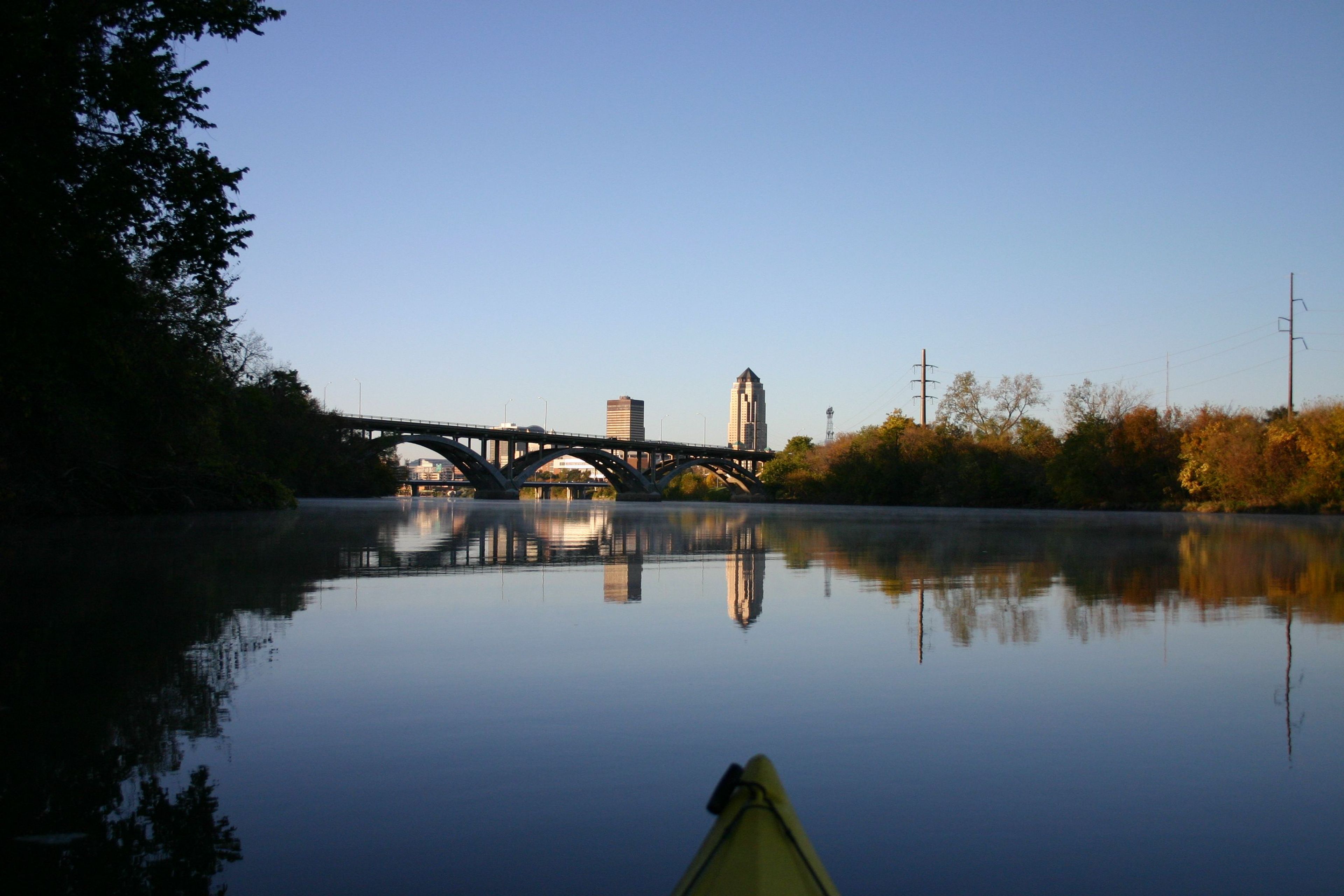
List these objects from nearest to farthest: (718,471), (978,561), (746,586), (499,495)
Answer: (746,586) < (978,561) < (499,495) < (718,471)

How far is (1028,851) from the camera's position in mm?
2963

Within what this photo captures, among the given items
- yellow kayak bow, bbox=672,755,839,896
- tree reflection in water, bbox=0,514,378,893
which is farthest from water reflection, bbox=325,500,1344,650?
yellow kayak bow, bbox=672,755,839,896

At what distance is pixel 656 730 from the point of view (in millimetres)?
4344

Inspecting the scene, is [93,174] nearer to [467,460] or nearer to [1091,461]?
[1091,461]

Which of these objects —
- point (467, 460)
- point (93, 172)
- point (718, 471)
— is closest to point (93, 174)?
point (93, 172)

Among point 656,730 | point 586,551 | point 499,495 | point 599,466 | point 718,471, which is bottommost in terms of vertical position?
point 499,495

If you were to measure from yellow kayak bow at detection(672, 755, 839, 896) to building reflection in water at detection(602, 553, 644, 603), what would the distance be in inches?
280

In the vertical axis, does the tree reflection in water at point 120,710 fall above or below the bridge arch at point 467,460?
below

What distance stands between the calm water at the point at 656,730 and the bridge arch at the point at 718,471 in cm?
10925

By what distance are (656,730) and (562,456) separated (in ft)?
339

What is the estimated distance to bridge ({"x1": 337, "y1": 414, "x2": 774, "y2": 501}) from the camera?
3755 inches

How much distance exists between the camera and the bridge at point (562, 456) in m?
95.4

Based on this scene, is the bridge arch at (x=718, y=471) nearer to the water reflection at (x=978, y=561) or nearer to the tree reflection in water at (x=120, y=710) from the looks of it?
the water reflection at (x=978, y=561)

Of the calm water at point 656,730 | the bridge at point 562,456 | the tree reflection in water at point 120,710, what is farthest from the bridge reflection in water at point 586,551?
the bridge at point 562,456
